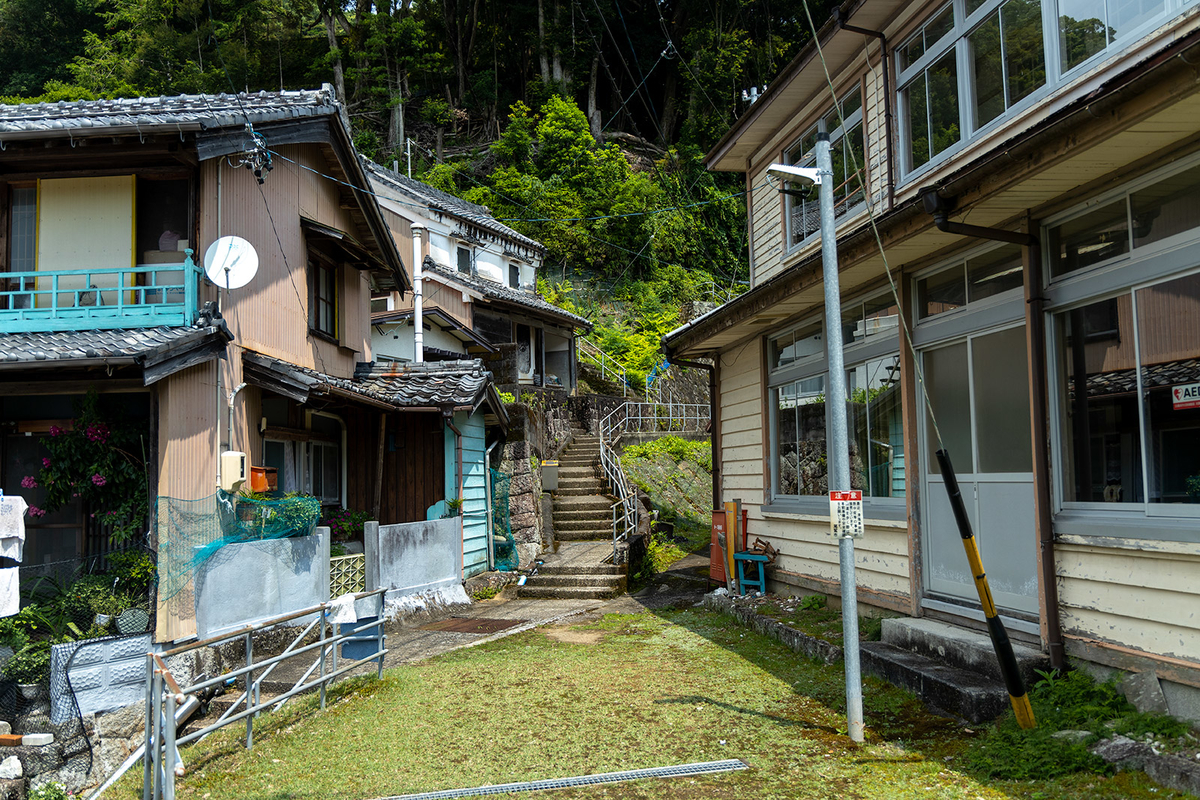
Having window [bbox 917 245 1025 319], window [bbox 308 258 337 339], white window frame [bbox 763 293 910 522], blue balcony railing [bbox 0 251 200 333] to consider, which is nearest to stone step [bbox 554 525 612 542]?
white window frame [bbox 763 293 910 522]

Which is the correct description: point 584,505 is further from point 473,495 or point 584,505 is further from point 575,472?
point 473,495

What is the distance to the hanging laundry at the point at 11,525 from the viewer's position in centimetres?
819

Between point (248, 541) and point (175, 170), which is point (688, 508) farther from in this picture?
point (175, 170)

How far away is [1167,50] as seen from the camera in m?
4.14

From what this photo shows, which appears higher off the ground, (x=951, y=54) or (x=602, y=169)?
(x=602, y=169)

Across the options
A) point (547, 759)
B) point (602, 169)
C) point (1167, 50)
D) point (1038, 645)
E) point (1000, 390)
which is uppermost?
point (602, 169)

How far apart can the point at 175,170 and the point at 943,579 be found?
10633 millimetres

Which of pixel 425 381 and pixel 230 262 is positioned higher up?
pixel 230 262

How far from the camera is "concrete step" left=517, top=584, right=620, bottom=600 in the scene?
14.2 meters

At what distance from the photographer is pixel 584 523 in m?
17.5

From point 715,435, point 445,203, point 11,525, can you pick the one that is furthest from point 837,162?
point 445,203

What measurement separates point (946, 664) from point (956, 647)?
0.20m

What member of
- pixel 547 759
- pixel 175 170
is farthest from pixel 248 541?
pixel 547 759

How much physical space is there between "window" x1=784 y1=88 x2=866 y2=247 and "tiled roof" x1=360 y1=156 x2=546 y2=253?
15.0 m
